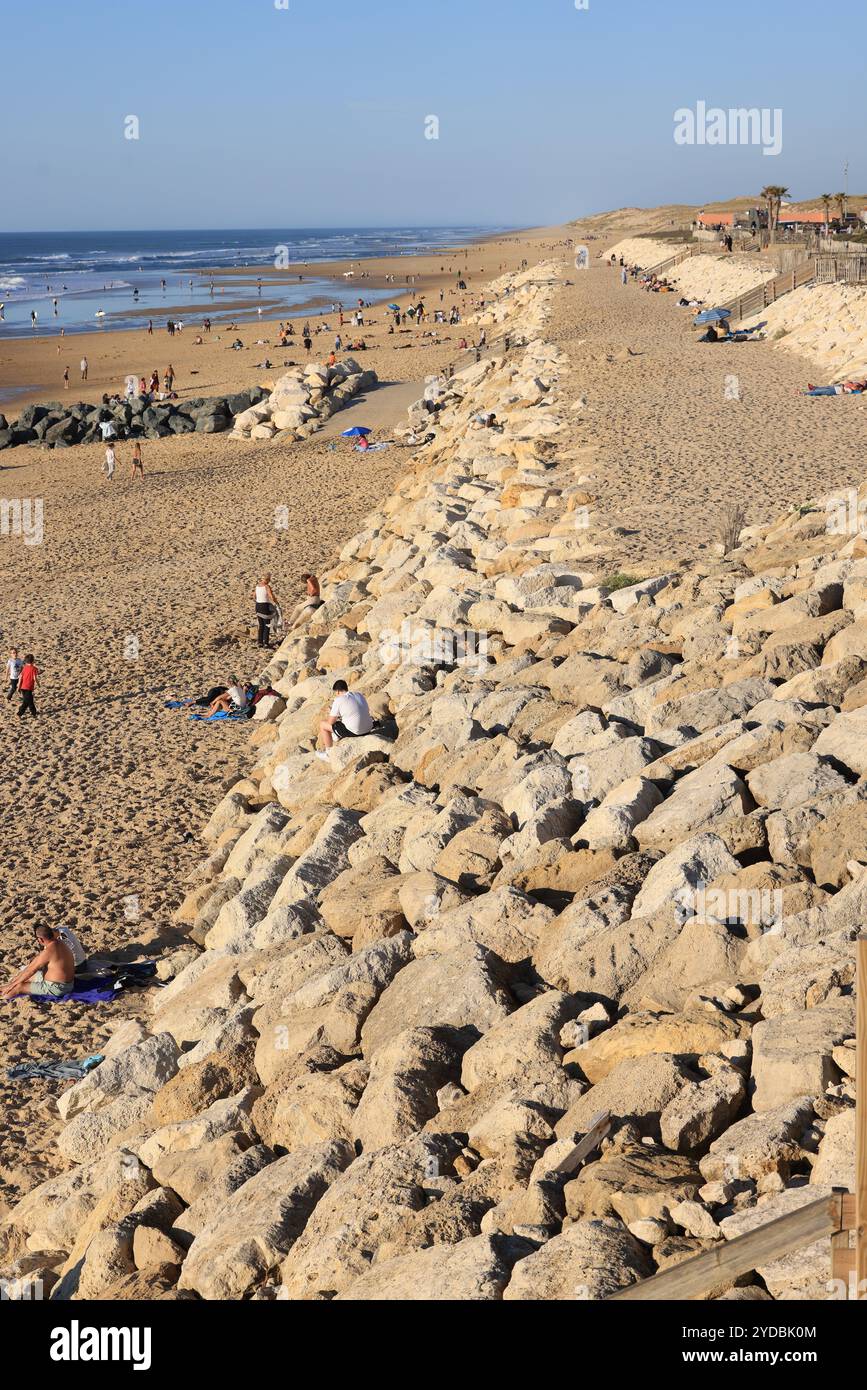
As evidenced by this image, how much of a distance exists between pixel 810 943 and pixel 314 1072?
279 centimetres

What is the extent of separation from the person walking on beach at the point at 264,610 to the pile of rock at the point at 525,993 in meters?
6.30

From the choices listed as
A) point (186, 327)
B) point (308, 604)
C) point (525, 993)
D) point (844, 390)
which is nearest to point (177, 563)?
point (308, 604)

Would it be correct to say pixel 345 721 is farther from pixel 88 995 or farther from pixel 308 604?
pixel 308 604

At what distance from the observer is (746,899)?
6.80 metres

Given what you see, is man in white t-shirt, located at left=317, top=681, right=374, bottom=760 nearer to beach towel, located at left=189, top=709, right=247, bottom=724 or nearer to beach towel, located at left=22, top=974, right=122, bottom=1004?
beach towel, located at left=22, top=974, right=122, bottom=1004

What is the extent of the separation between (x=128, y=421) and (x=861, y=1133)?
121 feet

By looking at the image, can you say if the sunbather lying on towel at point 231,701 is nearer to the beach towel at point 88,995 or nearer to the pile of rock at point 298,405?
the beach towel at point 88,995

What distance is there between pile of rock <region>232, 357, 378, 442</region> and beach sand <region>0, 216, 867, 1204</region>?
76 centimetres

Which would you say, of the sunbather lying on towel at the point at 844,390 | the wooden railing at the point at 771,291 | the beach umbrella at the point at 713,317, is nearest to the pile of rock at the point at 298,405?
the beach umbrella at the point at 713,317

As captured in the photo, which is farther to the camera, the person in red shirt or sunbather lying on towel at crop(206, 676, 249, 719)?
the person in red shirt

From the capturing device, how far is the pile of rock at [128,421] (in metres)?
37.6

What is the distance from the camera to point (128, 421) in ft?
124

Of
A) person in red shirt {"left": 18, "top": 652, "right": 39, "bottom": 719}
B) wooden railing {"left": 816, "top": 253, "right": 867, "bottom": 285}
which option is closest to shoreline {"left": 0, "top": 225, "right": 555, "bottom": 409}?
wooden railing {"left": 816, "top": 253, "right": 867, "bottom": 285}

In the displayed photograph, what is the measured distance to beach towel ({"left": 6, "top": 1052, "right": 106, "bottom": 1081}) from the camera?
366 inches
